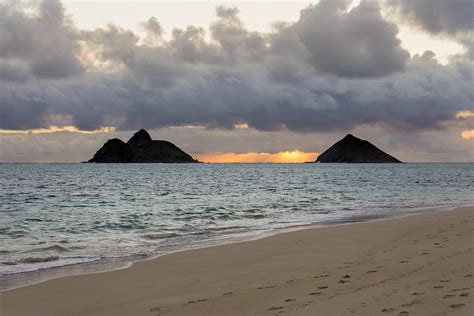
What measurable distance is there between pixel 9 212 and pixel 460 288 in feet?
91.1

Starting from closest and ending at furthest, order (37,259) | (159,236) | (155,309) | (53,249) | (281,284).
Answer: (155,309) → (281,284) → (37,259) → (53,249) → (159,236)

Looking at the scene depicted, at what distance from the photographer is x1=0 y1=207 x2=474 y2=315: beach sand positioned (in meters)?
7.81

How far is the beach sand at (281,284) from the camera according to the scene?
7812 mm

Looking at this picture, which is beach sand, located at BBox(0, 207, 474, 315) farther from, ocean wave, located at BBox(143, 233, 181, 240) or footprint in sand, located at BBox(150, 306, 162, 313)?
ocean wave, located at BBox(143, 233, 181, 240)

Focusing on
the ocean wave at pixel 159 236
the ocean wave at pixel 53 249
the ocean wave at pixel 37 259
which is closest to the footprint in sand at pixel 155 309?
the ocean wave at pixel 37 259

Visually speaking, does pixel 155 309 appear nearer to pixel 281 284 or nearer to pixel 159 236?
pixel 281 284

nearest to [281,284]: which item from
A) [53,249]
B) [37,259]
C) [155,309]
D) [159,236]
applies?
[155,309]

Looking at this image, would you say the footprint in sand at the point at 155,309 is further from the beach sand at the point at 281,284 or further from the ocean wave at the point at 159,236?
the ocean wave at the point at 159,236

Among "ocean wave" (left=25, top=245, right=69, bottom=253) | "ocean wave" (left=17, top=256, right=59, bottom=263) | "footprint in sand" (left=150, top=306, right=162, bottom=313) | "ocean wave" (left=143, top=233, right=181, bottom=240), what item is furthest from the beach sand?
"ocean wave" (left=143, top=233, right=181, bottom=240)

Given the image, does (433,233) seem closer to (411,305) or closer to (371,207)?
(411,305)

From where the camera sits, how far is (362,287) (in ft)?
29.1

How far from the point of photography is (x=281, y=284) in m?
9.91

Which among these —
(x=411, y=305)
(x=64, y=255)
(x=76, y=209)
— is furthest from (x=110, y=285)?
(x=76, y=209)

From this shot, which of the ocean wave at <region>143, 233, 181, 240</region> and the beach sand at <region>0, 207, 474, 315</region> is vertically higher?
the beach sand at <region>0, 207, 474, 315</region>
